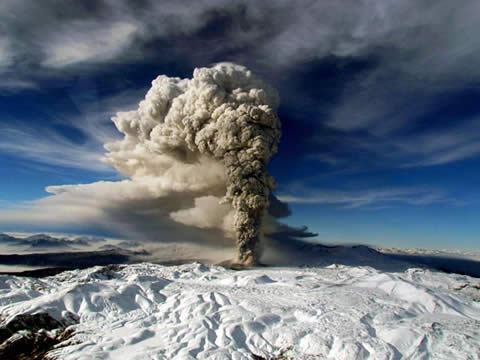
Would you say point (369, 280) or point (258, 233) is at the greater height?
point (258, 233)

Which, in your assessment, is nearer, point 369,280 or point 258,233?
point 369,280

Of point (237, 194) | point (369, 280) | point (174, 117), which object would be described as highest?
point (174, 117)

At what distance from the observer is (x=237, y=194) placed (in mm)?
40406

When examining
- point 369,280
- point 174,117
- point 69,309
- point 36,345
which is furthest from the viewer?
point 174,117

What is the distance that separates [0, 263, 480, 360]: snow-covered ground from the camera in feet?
57.4

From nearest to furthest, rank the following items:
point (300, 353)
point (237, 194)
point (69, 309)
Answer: point (300, 353) < point (69, 309) < point (237, 194)

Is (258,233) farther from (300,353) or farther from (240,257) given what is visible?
(300,353)

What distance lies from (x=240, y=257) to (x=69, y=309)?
22229 mm

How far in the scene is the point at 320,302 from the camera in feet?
80.8

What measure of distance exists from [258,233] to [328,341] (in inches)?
939

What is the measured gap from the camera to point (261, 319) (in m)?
21.4

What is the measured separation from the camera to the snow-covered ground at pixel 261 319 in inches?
689

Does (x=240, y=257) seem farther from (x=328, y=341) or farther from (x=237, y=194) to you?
(x=328, y=341)

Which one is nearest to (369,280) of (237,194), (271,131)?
(237,194)
